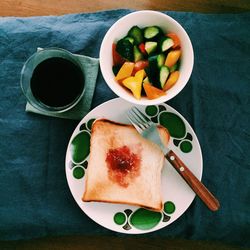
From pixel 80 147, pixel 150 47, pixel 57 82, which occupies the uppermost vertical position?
pixel 150 47

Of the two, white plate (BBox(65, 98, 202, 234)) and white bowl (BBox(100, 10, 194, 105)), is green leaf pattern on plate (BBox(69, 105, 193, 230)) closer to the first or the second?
white plate (BBox(65, 98, 202, 234))

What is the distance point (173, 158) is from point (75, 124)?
0.81 ft

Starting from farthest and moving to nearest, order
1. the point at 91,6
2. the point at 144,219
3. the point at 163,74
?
the point at 91,6
the point at 144,219
the point at 163,74

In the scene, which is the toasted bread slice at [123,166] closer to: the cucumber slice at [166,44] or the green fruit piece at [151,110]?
the green fruit piece at [151,110]

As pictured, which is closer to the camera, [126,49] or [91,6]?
[126,49]

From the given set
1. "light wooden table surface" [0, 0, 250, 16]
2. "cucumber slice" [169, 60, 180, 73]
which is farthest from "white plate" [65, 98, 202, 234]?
"light wooden table surface" [0, 0, 250, 16]

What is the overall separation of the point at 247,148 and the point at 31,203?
1.75ft

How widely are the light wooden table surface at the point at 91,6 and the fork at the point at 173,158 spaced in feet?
1.02

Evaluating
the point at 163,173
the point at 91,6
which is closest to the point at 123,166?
the point at 163,173

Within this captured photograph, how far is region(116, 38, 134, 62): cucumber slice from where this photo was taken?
81 centimetres

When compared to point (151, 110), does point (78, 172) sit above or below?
below

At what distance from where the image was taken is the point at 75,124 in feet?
3.06

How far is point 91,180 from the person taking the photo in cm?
88

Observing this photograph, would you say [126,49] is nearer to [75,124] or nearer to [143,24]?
[143,24]
